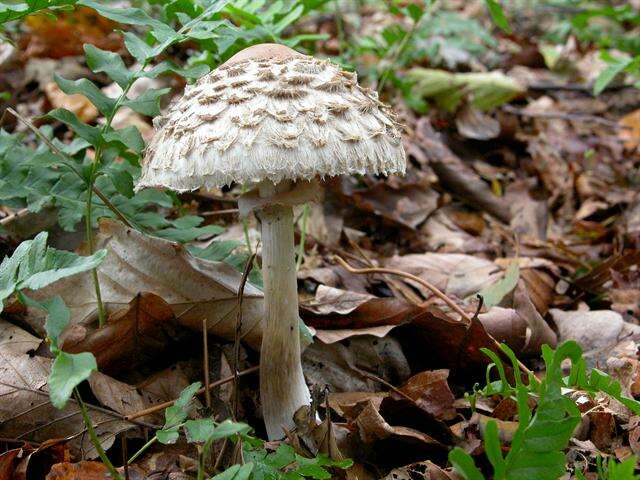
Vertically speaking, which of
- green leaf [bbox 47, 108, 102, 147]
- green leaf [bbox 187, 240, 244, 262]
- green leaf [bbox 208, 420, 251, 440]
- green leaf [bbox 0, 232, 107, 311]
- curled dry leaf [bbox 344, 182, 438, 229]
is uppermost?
green leaf [bbox 47, 108, 102, 147]

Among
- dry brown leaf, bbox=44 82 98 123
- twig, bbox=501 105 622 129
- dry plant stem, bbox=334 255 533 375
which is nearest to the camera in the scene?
dry plant stem, bbox=334 255 533 375

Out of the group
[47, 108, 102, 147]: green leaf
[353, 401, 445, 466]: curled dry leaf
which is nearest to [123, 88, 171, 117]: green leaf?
[47, 108, 102, 147]: green leaf

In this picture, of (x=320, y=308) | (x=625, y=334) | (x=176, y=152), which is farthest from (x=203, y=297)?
(x=625, y=334)

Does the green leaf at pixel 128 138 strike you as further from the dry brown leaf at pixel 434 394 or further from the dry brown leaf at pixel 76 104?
the dry brown leaf at pixel 76 104

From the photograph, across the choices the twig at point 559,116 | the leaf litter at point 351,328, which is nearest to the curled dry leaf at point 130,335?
the leaf litter at point 351,328

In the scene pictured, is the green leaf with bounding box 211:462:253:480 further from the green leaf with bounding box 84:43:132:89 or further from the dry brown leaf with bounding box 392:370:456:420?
the green leaf with bounding box 84:43:132:89

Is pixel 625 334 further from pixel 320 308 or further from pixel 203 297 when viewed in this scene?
pixel 203 297

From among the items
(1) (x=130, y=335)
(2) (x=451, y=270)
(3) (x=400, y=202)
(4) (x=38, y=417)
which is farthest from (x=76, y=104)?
(4) (x=38, y=417)

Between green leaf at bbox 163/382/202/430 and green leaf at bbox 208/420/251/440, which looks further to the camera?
green leaf at bbox 163/382/202/430
